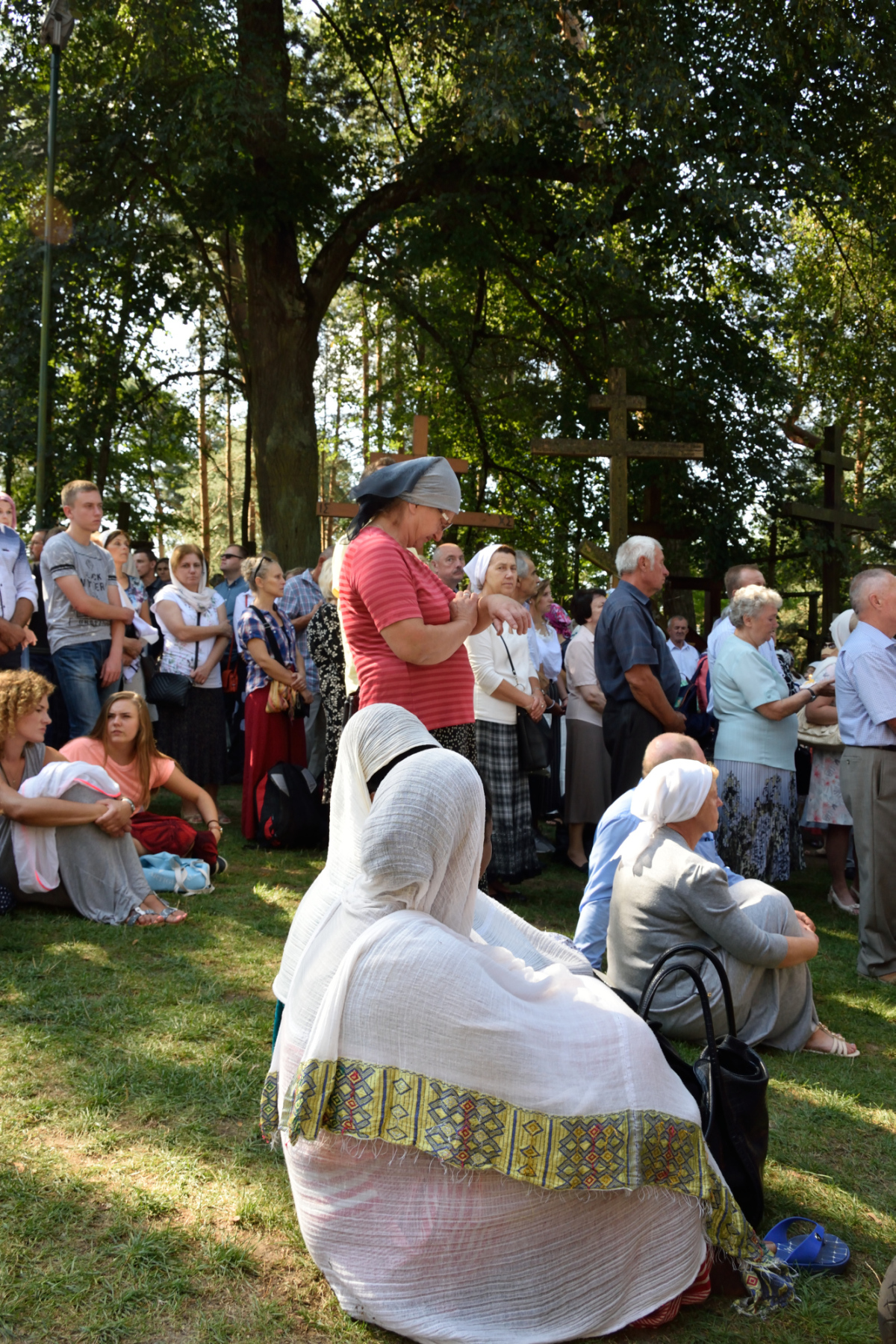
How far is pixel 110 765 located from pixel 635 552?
10.1ft

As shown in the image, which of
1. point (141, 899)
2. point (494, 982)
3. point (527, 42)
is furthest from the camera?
point (527, 42)

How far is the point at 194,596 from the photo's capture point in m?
8.56

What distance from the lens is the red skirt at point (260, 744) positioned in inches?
303

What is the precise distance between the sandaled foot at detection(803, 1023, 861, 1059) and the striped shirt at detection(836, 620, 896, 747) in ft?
5.11

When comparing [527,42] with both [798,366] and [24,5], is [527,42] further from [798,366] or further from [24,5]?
[798,366]

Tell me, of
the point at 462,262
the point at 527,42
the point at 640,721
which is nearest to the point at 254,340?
the point at 462,262

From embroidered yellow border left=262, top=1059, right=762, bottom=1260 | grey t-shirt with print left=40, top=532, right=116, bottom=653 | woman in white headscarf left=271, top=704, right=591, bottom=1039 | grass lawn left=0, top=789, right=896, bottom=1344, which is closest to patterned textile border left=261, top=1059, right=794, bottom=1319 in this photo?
embroidered yellow border left=262, top=1059, right=762, bottom=1260

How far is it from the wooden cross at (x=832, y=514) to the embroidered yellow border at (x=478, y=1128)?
Answer: 11245 mm

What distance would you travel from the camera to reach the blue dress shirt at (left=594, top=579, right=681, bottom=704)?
6.07m

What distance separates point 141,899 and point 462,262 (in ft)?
32.3

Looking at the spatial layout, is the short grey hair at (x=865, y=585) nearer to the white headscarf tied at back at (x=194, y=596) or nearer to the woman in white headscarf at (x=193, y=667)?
the woman in white headscarf at (x=193, y=667)

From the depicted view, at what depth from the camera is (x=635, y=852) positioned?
423 cm

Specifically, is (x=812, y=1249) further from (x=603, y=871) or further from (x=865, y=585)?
(x=865, y=585)

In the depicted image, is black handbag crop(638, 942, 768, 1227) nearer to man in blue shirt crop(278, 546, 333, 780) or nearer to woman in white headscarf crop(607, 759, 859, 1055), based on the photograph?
woman in white headscarf crop(607, 759, 859, 1055)
